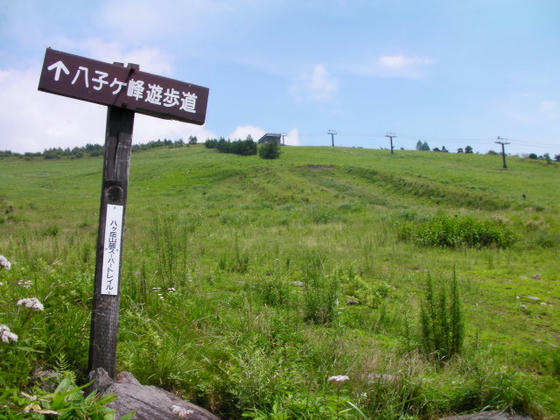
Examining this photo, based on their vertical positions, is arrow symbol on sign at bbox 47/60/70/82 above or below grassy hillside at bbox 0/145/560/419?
above

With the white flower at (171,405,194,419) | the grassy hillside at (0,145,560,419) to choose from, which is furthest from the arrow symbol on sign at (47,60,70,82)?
the white flower at (171,405,194,419)

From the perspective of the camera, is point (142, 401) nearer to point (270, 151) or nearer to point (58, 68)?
point (58, 68)

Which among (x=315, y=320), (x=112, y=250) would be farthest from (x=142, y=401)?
(x=315, y=320)

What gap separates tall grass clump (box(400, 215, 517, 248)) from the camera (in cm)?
1126

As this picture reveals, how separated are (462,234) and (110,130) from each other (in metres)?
10.2

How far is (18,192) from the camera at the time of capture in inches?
1382

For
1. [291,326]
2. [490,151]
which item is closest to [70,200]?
[291,326]

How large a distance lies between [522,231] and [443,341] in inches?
386

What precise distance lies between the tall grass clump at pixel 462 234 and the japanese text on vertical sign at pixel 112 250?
9.45 metres

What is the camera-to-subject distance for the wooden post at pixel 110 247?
10.7 feet

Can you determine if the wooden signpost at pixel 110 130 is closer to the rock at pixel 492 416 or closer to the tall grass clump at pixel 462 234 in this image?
the rock at pixel 492 416

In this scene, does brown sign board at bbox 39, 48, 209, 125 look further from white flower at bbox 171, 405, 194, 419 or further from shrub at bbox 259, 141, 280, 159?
shrub at bbox 259, 141, 280, 159

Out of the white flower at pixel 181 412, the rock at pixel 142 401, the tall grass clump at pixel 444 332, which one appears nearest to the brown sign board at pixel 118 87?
the rock at pixel 142 401

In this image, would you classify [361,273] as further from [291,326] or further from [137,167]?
[137,167]
